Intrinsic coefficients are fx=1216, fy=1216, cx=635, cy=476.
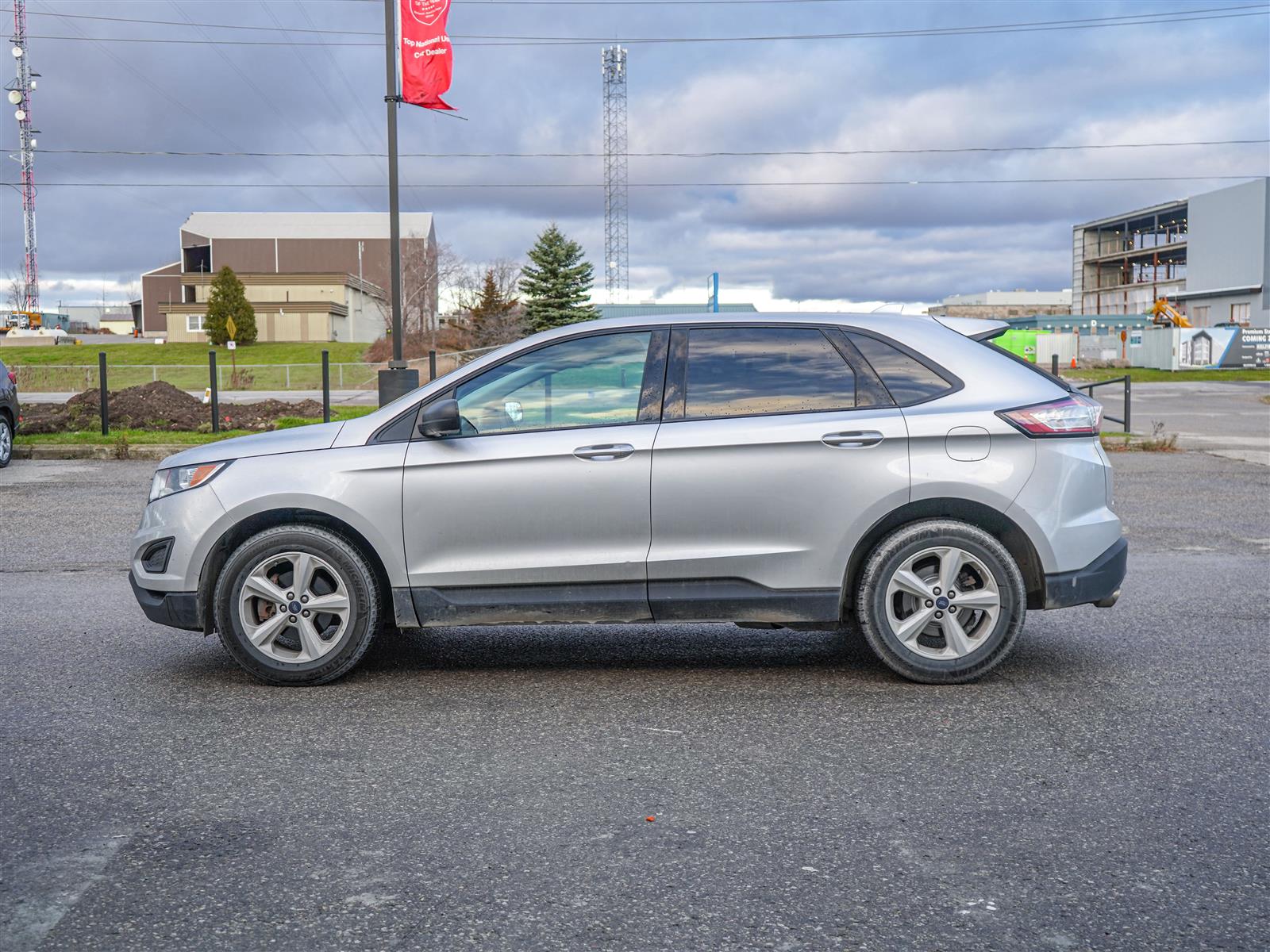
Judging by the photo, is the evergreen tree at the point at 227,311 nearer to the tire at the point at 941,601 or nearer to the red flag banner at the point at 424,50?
the red flag banner at the point at 424,50

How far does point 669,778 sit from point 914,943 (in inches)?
55.2

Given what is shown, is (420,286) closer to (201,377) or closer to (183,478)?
(201,377)

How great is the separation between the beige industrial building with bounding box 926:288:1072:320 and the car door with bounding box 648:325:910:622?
378 ft

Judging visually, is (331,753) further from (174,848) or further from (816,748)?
(816,748)

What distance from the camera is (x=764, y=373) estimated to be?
5699 millimetres

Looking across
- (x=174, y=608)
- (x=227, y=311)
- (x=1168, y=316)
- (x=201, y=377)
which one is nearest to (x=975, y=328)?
(x=174, y=608)

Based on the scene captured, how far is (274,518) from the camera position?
562 cm

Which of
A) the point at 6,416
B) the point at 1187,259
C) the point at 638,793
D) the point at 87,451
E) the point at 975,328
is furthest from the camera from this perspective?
the point at 1187,259

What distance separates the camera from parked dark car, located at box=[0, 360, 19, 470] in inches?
647

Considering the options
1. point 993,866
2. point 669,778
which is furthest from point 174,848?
point 993,866

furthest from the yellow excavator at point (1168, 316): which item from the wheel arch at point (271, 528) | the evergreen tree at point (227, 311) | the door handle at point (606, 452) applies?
the wheel arch at point (271, 528)

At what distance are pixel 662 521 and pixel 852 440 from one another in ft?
3.07

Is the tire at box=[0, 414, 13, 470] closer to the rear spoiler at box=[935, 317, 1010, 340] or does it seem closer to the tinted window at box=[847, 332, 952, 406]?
the tinted window at box=[847, 332, 952, 406]

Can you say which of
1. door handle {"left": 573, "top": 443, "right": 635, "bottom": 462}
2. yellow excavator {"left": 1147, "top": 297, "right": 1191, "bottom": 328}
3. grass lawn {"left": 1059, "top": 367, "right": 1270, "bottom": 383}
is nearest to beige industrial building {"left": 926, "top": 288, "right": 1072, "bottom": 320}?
yellow excavator {"left": 1147, "top": 297, "right": 1191, "bottom": 328}
